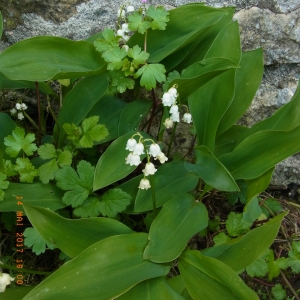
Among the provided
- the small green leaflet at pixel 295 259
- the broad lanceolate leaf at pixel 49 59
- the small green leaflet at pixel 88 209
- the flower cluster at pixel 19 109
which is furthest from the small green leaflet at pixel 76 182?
the small green leaflet at pixel 295 259

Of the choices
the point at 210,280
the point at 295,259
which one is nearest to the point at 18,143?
the point at 210,280

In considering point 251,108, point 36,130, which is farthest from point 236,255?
point 36,130

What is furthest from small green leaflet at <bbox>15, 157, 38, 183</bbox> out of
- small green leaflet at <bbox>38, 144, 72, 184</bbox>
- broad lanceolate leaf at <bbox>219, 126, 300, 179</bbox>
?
broad lanceolate leaf at <bbox>219, 126, 300, 179</bbox>

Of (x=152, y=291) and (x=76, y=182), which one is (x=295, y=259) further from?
(x=76, y=182)

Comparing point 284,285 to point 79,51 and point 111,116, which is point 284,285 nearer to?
point 111,116

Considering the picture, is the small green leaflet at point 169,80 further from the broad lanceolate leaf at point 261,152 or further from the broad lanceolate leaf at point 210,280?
the broad lanceolate leaf at point 210,280

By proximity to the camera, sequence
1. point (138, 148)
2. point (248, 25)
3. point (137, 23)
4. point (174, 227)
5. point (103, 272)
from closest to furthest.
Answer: point (138, 148) < point (103, 272) < point (174, 227) < point (137, 23) < point (248, 25)
